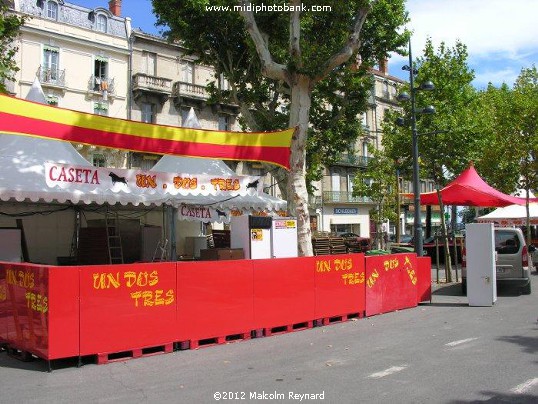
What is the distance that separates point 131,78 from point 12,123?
24.3 meters

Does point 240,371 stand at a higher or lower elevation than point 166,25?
lower

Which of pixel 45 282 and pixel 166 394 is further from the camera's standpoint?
pixel 45 282

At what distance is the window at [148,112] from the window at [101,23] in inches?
201

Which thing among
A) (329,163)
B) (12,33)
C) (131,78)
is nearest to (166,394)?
(12,33)

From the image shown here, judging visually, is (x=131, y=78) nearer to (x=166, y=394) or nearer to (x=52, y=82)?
(x=52, y=82)

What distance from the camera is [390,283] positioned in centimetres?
1155

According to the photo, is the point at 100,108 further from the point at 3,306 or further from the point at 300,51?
the point at 3,306

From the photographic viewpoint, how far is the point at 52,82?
29906 millimetres

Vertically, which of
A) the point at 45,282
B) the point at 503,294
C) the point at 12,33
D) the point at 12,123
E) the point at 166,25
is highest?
the point at 166,25

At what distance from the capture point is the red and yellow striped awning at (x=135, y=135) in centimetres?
1010

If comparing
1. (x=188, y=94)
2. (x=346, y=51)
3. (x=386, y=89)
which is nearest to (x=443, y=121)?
(x=346, y=51)

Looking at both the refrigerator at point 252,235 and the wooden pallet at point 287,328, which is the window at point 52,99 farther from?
the wooden pallet at point 287,328

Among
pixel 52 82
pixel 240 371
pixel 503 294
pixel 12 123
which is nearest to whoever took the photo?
pixel 240 371

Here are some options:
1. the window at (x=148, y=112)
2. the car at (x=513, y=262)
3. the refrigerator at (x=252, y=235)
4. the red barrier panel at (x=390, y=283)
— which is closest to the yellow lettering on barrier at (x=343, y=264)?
the red barrier panel at (x=390, y=283)
